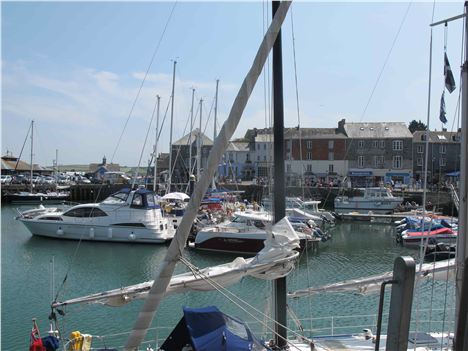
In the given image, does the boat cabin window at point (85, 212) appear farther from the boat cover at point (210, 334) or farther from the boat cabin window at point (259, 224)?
the boat cover at point (210, 334)

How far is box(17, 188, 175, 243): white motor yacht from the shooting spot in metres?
34.1

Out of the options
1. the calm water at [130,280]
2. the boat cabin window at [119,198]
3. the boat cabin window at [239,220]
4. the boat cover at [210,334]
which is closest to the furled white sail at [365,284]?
the calm water at [130,280]

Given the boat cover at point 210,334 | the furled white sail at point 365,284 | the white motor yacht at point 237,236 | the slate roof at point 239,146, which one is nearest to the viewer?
the boat cover at point 210,334

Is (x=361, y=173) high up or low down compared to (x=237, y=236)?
up

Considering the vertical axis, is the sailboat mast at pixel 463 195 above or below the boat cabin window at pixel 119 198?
above

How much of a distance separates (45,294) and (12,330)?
16.0 feet

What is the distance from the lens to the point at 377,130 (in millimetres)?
73375

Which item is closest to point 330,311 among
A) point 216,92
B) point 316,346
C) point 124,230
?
point 316,346

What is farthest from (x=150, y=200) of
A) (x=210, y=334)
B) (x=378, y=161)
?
(x=378, y=161)

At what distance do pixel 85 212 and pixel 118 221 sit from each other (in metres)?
3.00

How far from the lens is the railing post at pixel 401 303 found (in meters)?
4.08

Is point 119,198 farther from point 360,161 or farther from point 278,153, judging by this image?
point 360,161

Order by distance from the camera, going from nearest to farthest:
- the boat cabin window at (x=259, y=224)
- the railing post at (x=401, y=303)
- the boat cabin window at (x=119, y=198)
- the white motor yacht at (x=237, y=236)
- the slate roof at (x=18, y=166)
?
the railing post at (x=401, y=303) < the white motor yacht at (x=237, y=236) < the boat cabin window at (x=259, y=224) < the boat cabin window at (x=119, y=198) < the slate roof at (x=18, y=166)

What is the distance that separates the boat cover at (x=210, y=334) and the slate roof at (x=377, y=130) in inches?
2719
